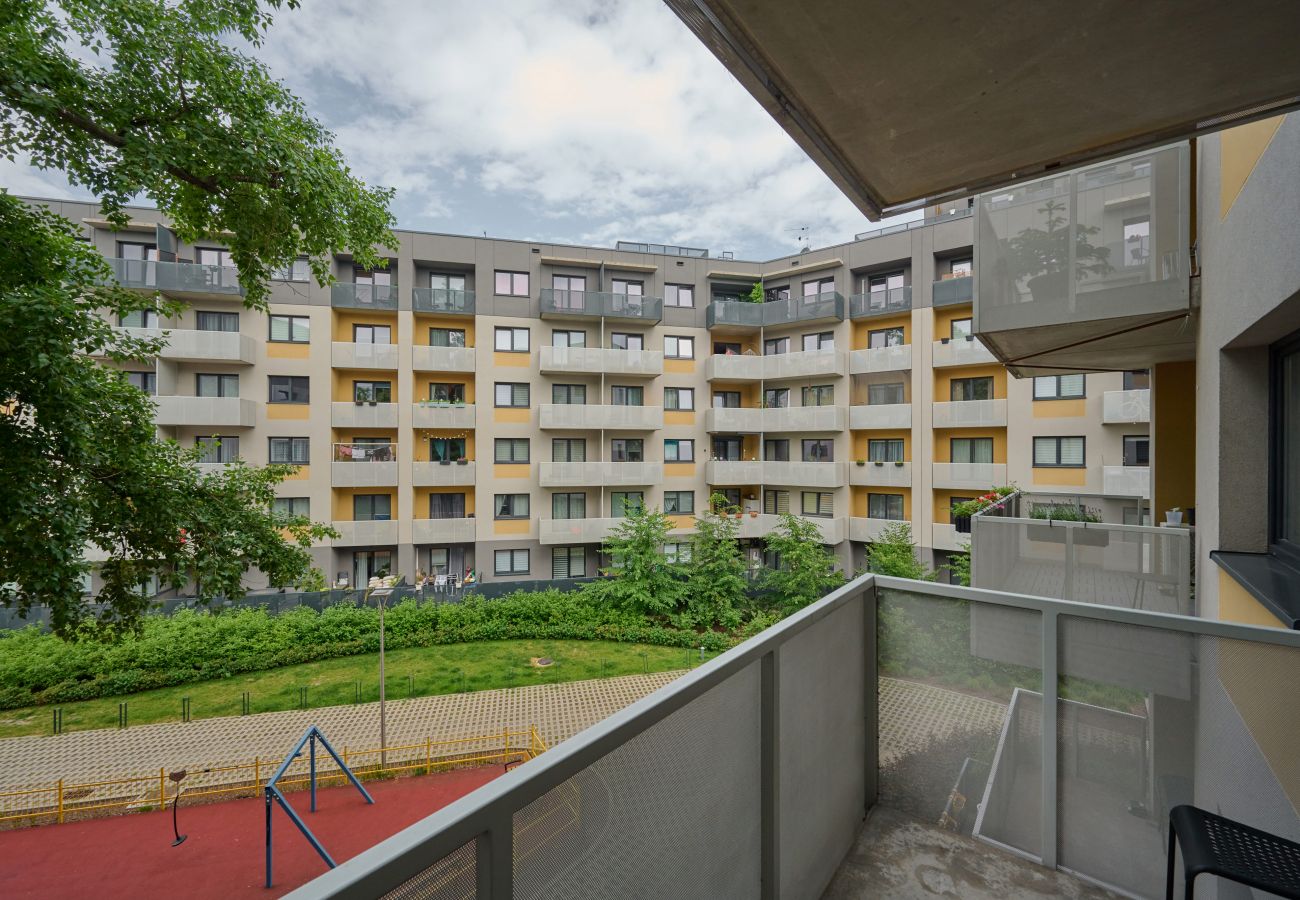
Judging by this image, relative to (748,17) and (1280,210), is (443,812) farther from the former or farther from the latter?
(1280,210)

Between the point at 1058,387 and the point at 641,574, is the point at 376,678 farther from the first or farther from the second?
the point at 1058,387

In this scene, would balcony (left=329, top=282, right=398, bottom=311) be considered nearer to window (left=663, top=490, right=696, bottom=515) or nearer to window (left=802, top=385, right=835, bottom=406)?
window (left=663, top=490, right=696, bottom=515)

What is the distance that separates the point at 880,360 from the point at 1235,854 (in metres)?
21.9

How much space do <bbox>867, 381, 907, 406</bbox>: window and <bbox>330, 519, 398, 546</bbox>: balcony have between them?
18809 mm

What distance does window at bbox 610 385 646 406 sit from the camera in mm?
23000

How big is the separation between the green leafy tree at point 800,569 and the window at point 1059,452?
768cm

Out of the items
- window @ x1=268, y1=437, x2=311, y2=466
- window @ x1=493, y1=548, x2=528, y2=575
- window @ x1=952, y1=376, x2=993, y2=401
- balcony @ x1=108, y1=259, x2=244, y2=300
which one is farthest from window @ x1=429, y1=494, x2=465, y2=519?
window @ x1=952, y1=376, x2=993, y2=401

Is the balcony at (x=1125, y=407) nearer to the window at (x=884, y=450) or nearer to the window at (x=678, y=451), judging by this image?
the window at (x=884, y=450)

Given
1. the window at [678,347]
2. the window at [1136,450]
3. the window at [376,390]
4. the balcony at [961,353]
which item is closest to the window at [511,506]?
the window at [376,390]

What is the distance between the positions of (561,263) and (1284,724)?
22.9m

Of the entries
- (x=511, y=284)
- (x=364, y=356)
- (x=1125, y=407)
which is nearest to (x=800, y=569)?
(x=1125, y=407)

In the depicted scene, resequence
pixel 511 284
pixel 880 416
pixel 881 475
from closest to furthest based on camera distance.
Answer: pixel 880 416
pixel 881 475
pixel 511 284

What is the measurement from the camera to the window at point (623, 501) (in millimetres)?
Result: 22273

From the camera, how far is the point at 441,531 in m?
20.7
